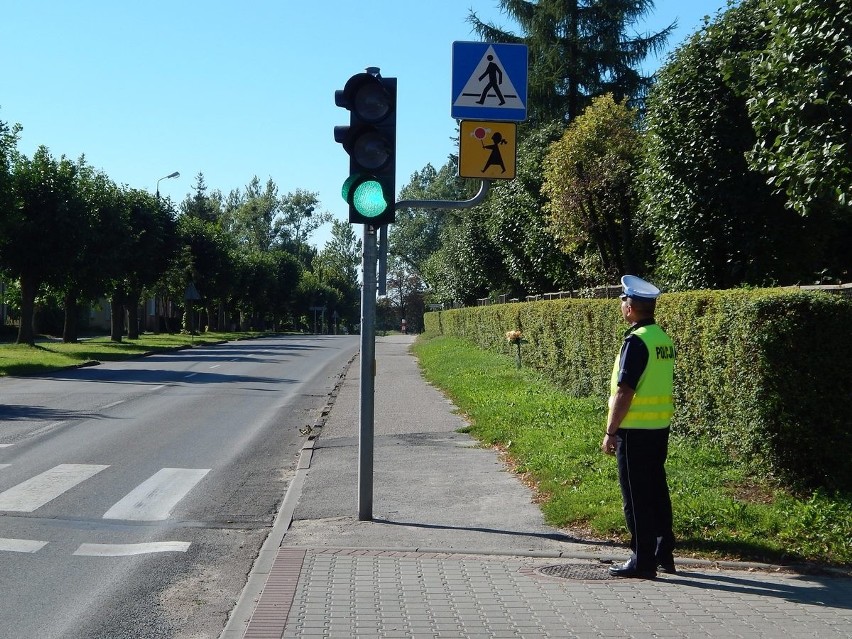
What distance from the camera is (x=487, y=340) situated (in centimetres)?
3303

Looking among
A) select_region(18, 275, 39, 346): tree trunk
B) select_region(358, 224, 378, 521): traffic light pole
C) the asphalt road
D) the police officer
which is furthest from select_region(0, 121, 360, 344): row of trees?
the police officer

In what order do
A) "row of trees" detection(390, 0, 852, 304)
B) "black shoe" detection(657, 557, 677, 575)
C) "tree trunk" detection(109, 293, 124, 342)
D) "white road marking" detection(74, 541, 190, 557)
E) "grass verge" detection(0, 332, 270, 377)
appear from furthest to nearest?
"tree trunk" detection(109, 293, 124, 342)
"grass verge" detection(0, 332, 270, 377)
"row of trees" detection(390, 0, 852, 304)
"white road marking" detection(74, 541, 190, 557)
"black shoe" detection(657, 557, 677, 575)

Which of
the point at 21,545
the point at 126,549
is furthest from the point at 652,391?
the point at 21,545

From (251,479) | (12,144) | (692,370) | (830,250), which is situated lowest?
(251,479)

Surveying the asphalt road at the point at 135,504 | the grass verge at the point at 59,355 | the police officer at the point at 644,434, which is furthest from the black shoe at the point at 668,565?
the grass verge at the point at 59,355

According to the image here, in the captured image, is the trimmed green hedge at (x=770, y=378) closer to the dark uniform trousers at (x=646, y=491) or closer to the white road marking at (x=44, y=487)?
the dark uniform trousers at (x=646, y=491)

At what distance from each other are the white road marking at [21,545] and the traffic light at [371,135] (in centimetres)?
340

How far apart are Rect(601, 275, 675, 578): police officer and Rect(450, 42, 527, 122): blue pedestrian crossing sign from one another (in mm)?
2499

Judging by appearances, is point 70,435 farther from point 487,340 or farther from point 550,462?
point 487,340

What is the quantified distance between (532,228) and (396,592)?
26533 mm

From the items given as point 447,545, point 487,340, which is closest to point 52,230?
point 487,340

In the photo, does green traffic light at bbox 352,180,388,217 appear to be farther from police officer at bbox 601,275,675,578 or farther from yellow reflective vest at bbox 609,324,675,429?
yellow reflective vest at bbox 609,324,675,429

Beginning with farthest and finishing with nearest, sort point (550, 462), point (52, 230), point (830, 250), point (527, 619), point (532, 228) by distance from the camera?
1. point (52, 230)
2. point (532, 228)
3. point (830, 250)
4. point (550, 462)
5. point (527, 619)

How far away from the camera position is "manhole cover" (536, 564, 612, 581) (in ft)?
22.2
